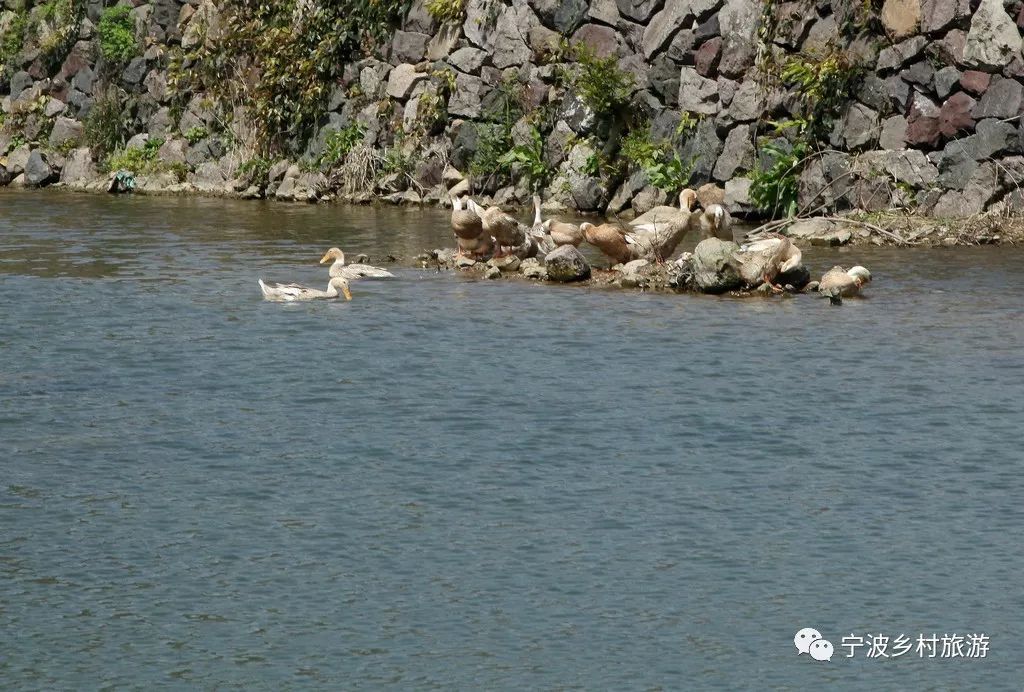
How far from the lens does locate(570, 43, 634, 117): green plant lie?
98.3 feet

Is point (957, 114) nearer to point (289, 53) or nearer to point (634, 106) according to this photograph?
point (634, 106)

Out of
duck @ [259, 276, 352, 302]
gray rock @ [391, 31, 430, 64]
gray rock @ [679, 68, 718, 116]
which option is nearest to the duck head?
duck @ [259, 276, 352, 302]

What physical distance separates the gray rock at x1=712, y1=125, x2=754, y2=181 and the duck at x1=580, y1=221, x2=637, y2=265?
6229 millimetres

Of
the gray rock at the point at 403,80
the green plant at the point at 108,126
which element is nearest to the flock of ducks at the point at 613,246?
the gray rock at the point at 403,80

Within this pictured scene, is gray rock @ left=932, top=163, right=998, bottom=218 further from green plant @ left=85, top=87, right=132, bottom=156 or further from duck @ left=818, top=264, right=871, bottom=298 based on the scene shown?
green plant @ left=85, top=87, right=132, bottom=156

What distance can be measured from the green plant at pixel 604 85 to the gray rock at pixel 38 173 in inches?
546

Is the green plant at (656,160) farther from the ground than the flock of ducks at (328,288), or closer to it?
farther from the ground

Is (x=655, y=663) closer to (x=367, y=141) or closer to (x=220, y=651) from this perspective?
(x=220, y=651)

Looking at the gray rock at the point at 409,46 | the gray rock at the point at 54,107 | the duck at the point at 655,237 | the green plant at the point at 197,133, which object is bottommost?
the duck at the point at 655,237

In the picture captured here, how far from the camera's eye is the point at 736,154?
28203 millimetres

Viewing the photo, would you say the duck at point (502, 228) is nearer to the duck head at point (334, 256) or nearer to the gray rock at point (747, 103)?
the duck head at point (334, 256)

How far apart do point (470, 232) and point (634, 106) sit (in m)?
7.93

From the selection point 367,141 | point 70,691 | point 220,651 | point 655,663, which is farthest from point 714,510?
point 367,141

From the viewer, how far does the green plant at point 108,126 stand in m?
38.7
